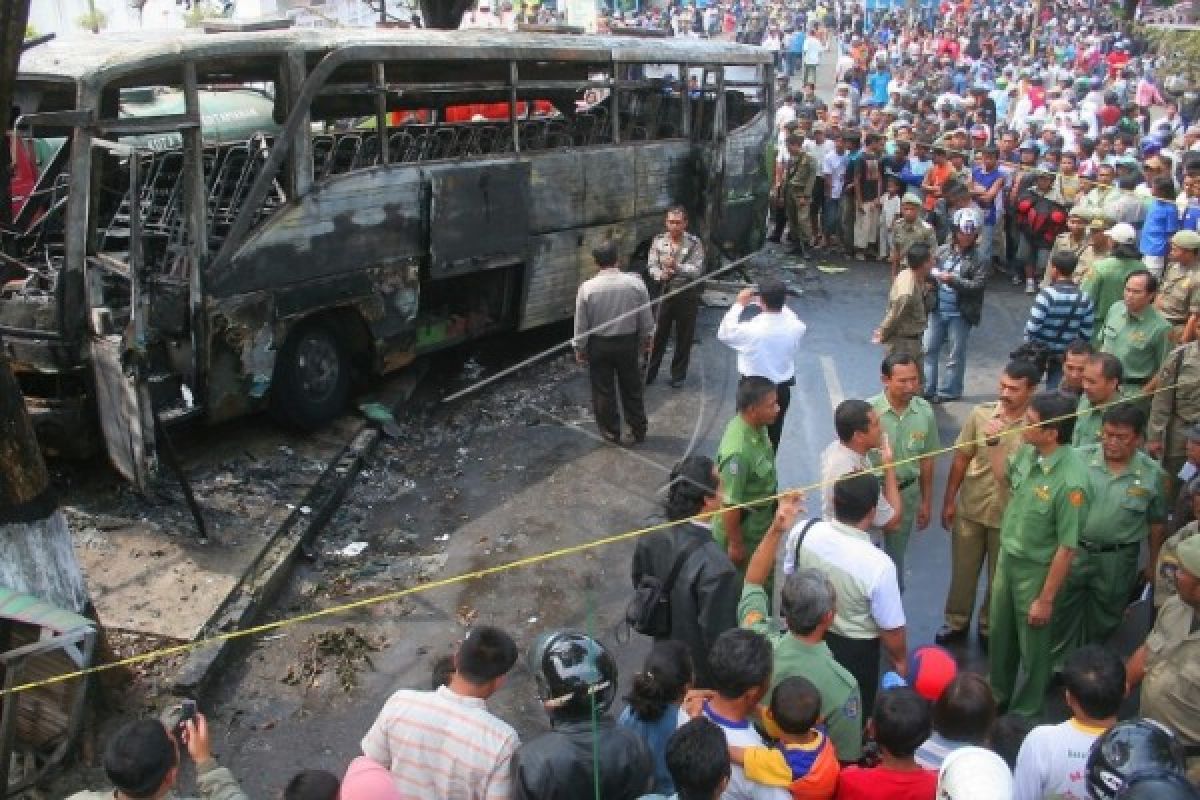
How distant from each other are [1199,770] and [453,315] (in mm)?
6666

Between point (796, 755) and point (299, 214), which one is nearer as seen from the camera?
point (796, 755)

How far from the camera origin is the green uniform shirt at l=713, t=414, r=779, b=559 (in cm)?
506

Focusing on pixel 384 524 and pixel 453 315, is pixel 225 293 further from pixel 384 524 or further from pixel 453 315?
pixel 453 315

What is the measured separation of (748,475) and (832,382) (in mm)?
4688

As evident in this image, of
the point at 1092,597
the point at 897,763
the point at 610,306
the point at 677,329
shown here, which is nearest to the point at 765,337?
the point at 610,306

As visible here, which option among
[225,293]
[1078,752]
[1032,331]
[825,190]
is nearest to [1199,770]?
[1078,752]

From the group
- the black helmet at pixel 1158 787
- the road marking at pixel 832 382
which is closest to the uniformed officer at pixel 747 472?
the black helmet at pixel 1158 787

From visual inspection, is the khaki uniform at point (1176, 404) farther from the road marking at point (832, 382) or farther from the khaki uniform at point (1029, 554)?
the road marking at point (832, 382)

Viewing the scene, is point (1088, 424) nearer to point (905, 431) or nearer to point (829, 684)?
point (905, 431)

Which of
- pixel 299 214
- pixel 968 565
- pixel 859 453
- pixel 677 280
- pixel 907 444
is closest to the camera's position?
pixel 859 453

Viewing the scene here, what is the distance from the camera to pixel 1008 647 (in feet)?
16.7

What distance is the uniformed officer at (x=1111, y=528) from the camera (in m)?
5.03

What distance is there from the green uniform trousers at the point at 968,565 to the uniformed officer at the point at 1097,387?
0.68m

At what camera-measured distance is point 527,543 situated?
22.5 feet
